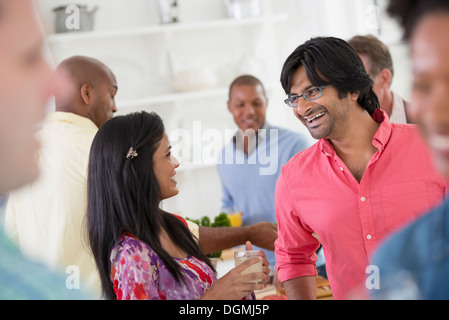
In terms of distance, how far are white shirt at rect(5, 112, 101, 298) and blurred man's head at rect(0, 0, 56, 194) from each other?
0.98 m

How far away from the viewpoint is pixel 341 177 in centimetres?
132

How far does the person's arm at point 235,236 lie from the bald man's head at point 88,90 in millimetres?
494

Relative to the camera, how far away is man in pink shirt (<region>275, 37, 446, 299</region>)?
1.23 metres

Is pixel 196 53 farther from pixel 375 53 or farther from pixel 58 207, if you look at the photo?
pixel 58 207

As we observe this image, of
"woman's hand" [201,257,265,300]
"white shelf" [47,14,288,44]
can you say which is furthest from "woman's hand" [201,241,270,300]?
"white shelf" [47,14,288,44]

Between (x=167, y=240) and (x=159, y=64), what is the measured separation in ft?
7.69

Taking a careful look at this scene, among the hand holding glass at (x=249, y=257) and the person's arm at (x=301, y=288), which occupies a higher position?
the hand holding glass at (x=249, y=257)

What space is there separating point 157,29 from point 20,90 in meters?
2.85

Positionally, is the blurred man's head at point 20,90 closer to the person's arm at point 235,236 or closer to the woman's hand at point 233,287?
the woman's hand at point 233,287

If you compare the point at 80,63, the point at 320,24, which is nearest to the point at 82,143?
the point at 80,63

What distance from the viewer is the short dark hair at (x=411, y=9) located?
58cm

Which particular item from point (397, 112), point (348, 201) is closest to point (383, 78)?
point (397, 112)

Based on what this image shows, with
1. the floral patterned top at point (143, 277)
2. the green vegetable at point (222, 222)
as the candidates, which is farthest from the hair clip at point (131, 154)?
the green vegetable at point (222, 222)

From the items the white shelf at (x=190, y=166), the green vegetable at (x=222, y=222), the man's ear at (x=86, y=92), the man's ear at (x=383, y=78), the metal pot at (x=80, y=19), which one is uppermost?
the metal pot at (x=80, y=19)
